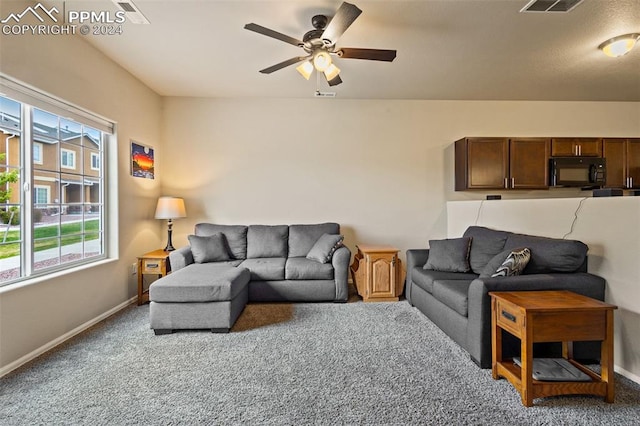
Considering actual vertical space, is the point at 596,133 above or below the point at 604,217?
above

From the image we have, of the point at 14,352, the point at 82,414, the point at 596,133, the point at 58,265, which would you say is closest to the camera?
the point at 82,414

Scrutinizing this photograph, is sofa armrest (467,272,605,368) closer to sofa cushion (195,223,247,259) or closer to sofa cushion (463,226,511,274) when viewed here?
sofa cushion (463,226,511,274)

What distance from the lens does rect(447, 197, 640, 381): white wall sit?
6.67 ft

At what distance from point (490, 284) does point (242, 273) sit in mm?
2318

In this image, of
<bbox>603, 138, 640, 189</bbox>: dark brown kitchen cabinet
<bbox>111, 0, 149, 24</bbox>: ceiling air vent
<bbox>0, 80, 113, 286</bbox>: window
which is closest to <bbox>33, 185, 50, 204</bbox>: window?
<bbox>0, 80, 113, 286</bbox>: window

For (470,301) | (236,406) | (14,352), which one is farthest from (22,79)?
(470,301)

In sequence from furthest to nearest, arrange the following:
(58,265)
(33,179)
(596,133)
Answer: (596,133), (58,265), (33,179)

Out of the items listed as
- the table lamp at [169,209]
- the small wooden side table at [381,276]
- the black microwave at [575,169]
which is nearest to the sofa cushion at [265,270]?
the small wooden side table at [381,276]

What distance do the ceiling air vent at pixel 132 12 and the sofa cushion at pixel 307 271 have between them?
279 centimetres

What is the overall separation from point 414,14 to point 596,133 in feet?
13.7

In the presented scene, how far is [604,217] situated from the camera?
2.27m

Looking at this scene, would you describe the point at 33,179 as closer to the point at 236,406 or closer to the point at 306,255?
the point at 236,406

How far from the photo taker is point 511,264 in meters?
2.30

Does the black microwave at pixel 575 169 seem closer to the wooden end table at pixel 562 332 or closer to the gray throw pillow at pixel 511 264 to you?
the gray throw pillow at pixel 511 264
